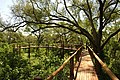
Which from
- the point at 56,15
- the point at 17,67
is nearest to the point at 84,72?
the point at 17,67

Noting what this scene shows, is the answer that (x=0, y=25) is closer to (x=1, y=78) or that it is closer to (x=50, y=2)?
(x=50, y=2)

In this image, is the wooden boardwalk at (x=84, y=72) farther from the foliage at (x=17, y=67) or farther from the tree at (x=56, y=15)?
the tree at (x=56, y=15)

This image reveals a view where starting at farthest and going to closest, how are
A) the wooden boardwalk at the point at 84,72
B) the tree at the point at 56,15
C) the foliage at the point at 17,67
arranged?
the tree at the point at 56,15 → the foliage at the point at 17,67 → the wooden boardwalk at the point at 84,72

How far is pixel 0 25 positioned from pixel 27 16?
3559 mm

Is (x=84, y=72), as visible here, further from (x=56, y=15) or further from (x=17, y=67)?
(x=56, y=15)

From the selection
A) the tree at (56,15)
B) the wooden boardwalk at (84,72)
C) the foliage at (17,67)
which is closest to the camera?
the wooden boardwalk at (84,72)

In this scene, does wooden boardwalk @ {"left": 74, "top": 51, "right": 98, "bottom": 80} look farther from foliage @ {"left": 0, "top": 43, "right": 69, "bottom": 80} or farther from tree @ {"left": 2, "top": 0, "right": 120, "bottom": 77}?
tree @ {"left": 2, "top": 0, "right": 120, "bottom": 77}

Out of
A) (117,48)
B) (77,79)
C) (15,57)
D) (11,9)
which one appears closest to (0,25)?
(11,9)

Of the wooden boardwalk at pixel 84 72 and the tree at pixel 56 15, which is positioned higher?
the tree at pixel 56 15

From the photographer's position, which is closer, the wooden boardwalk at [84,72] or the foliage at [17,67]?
the wooden boardwalk at [84,72]

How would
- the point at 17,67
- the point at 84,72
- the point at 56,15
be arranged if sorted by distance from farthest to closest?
1. the point at 56,15
2. the point at 17,67
3. the point at 84,72

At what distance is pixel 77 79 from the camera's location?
768cm

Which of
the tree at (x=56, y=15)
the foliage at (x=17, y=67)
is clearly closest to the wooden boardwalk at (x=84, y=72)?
the foliage at (x=17, y=67)

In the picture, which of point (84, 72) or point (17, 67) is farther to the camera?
point (17, 67)
